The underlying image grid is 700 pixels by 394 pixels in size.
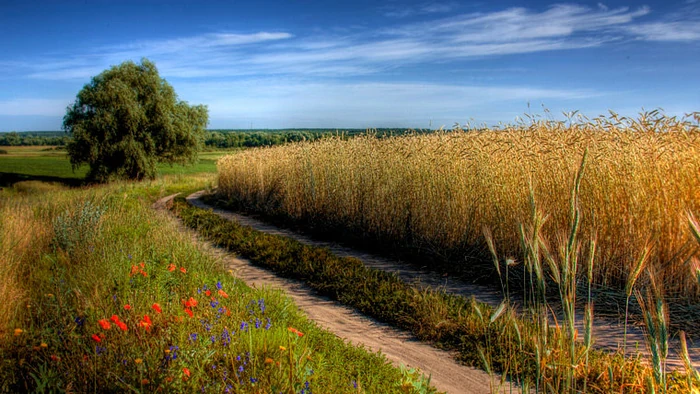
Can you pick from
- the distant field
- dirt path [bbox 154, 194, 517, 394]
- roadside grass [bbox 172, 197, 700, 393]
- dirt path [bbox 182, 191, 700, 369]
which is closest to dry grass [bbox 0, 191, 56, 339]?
dirt path [bbox 154, 194, 517, 394]

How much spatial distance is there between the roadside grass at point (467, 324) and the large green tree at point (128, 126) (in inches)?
1106

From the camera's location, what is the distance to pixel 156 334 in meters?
4.36

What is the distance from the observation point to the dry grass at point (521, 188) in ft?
21.8

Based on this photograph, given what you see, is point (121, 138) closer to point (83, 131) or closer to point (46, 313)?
point (83, 131)

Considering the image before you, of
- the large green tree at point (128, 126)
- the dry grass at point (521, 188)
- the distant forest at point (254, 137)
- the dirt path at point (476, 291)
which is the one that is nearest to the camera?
the dirt path at point (476, 291)

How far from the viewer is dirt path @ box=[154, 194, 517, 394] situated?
4566 mm

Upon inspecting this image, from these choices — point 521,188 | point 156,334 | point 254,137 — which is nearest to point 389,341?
point 156,334

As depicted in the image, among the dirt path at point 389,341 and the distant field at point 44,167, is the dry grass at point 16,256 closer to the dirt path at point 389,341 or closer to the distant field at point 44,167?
the dirt path at point 389,341

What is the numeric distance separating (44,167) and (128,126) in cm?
2320

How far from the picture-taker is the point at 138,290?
5.18m

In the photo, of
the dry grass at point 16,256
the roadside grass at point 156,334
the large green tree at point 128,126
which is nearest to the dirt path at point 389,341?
the roadside grass at point 156,334

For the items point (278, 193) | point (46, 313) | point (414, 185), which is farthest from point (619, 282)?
point (278, 193)

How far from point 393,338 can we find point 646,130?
5346 millimetres

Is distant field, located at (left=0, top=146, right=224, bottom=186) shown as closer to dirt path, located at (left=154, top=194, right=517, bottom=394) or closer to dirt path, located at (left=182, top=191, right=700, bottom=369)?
dirt path, located at (left=182, top=191, right=700, bottom=369)
